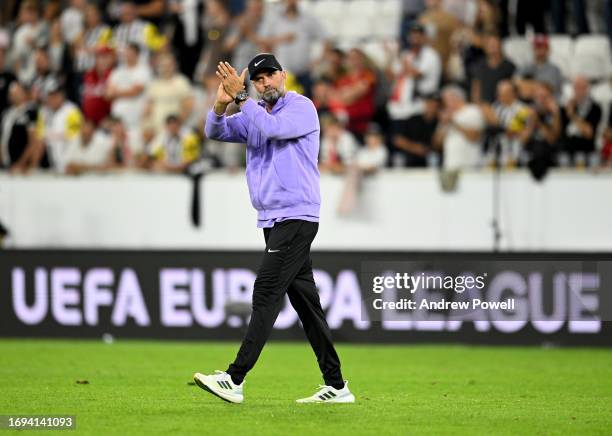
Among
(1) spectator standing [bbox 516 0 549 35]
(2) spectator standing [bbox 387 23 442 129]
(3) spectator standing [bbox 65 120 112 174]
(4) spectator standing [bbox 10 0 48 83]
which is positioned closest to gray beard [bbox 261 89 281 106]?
(2) spectator standing [bbox 387 23 442 129]

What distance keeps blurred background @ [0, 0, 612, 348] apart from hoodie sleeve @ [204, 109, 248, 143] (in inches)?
236

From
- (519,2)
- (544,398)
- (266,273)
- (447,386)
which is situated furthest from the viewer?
(519,2)

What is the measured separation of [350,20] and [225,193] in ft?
12.9

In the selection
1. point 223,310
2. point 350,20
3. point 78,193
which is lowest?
point 223,310

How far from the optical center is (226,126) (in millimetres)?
8359

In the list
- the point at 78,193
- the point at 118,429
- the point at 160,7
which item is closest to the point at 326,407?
the point at 118,429

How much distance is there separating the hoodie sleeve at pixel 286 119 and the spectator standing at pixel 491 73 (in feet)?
25.1

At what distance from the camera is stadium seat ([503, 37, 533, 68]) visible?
16.2 m

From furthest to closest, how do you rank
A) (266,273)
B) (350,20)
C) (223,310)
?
(350,20), (223,310), (266,273)

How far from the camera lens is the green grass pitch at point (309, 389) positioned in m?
7.54

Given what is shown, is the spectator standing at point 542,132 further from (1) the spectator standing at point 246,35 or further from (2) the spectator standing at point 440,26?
(1) the spectator standing at point 246,35

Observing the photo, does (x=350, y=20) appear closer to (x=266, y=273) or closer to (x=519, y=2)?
(x=519, y=2)

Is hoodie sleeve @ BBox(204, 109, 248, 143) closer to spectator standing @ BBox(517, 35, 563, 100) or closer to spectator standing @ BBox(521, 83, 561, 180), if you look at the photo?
spectator standing @ BBox(521, 83, 561, 180)

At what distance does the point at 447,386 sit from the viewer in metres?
10.1
